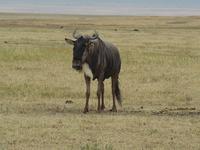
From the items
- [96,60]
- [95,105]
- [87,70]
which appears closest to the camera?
[87,70]

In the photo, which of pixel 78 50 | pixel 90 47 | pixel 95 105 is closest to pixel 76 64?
pixel 78 50

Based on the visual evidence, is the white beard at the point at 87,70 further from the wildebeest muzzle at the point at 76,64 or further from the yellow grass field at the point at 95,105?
the yellow grass field at the point at 95,105

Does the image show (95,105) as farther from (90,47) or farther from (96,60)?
(90,47)

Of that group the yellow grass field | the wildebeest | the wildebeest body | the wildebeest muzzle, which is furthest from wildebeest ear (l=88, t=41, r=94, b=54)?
the yellow grass field

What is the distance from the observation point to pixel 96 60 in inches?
785

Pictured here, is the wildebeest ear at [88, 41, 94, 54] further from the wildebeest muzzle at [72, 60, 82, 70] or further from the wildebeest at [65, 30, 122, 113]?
the wildebeest muzzle at [72, 60, 82, 70]

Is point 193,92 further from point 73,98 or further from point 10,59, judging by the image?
point 10,59

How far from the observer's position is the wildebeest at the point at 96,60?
19109 mm

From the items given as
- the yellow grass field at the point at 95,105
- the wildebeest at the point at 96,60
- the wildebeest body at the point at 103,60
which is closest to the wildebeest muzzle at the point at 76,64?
the wildebeest at the point at 96,60

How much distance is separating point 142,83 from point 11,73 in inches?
220

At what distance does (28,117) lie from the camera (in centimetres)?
1766

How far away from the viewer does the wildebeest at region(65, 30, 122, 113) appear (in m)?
19.1

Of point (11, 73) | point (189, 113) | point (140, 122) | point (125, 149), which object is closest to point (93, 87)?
point (11, 73)

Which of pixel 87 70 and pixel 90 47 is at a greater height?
pixel 90 47
